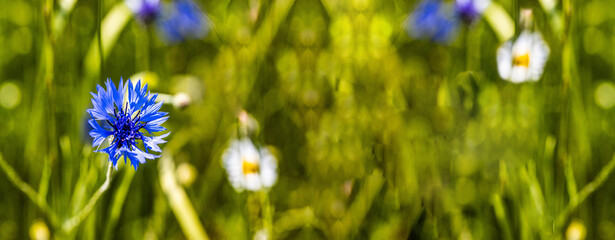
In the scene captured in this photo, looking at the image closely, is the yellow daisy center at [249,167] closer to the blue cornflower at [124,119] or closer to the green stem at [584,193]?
the blue cornflower at [124,119]

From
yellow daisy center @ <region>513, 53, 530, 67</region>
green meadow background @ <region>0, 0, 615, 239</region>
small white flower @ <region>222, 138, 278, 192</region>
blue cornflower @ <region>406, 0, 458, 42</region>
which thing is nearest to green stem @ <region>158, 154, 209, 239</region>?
green meadow background @ <region>0, 0, 615, 239</region>

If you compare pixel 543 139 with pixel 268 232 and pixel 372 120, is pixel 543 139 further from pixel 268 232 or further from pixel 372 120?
pixel 268 232

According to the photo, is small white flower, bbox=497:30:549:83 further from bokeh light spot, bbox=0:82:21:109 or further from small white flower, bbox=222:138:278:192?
bokeh light spot, bbox=0:82:21:109

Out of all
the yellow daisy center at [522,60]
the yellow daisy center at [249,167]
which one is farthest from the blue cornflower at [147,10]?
the yellow daisy center at [522,60]

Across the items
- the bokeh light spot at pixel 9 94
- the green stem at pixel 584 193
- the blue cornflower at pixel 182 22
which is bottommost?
the green stem at pixel 584 193

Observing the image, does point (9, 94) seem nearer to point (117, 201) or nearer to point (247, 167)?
point (117, 201)
